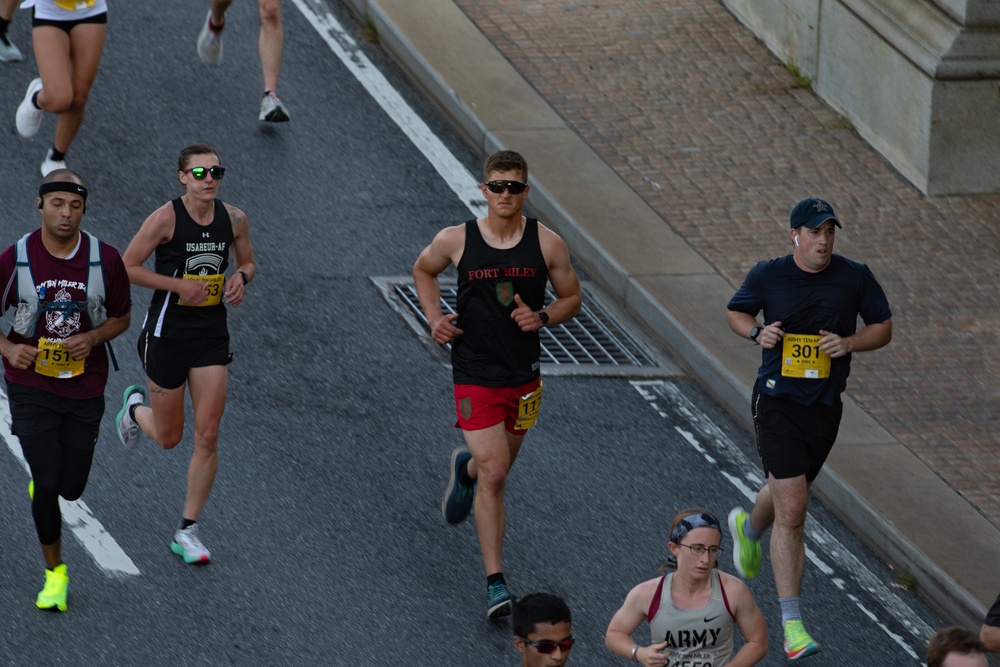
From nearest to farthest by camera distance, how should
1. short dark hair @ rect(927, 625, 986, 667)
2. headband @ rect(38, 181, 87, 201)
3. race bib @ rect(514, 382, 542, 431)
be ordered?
short dark hair @ rect(927, 625, 986, 667)
headband @ rect(38, 181, 87, 201)
race bib @ rect(514, 382, 542, 431)

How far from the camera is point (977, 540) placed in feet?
30.2

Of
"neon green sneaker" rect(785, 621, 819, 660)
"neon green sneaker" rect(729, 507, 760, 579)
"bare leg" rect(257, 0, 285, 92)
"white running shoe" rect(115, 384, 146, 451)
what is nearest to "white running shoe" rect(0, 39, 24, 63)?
"bare leg" rect(257, 0, 285, 92)

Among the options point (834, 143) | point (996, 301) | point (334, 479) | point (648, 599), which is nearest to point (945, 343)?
point (996, 301)

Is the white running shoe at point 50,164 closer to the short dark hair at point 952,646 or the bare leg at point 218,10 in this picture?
the bare leg at point 218,10

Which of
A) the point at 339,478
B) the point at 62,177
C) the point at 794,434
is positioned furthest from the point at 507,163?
the point at 339,478

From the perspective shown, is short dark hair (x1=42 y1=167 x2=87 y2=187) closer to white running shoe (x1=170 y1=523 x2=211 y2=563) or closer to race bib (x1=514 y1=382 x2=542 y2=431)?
white running shoe (x1=170 y1=523 x2=211 y2=563)

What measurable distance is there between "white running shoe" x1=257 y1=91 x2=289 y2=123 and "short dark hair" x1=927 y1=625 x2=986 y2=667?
27.5 ft

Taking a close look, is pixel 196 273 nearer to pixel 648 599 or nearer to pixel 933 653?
pixel 648 599

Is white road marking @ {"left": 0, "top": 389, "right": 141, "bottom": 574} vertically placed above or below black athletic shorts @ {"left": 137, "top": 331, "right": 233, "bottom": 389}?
below

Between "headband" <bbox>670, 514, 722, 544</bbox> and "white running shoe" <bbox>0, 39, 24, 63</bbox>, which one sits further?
"white running shoe" <bbox>0, 39, 24, 63</bbox>

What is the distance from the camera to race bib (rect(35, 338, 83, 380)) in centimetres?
748

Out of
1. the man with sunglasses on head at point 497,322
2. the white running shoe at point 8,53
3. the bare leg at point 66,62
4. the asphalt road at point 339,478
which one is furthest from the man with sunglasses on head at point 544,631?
the white running shoe at point 8,53

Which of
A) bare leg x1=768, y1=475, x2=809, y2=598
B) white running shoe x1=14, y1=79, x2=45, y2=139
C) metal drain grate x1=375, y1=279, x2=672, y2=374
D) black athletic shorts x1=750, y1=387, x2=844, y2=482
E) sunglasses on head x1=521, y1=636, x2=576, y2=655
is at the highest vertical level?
sunglasses on head x1=521, y1=636, x2=576, y2=655

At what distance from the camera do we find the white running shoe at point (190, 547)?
8141 millimetres
